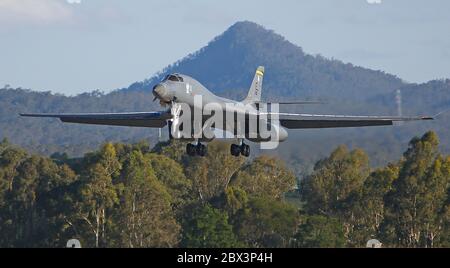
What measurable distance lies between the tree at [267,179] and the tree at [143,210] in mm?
8428

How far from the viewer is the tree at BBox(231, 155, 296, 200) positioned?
97.5 m

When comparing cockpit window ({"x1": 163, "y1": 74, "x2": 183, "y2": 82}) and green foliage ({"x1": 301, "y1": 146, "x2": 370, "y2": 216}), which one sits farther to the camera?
green foliage ({"x1": 301, "y1": 146, "x2": 370, "y2": 216})

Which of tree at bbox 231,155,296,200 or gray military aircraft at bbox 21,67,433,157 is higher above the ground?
tree at bbox 231,155,296,200

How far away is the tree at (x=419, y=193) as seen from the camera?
8456 cm

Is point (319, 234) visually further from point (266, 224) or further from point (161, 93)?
point (161, 93)

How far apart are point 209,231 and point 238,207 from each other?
6.88 metres

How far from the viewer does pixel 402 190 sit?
285ft

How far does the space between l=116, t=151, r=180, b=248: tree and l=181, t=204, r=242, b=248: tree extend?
10.2 ft

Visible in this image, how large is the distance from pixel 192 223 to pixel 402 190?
16.7 m

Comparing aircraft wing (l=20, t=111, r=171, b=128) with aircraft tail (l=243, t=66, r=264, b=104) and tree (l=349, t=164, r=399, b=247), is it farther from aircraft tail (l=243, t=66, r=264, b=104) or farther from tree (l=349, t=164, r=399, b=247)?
tree (l=349, t=164, r=399, b=247)

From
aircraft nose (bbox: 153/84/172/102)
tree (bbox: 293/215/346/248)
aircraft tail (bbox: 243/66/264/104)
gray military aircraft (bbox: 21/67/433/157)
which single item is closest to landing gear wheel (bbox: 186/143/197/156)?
gray military aircraft (bbox: 21/67/433/157)
